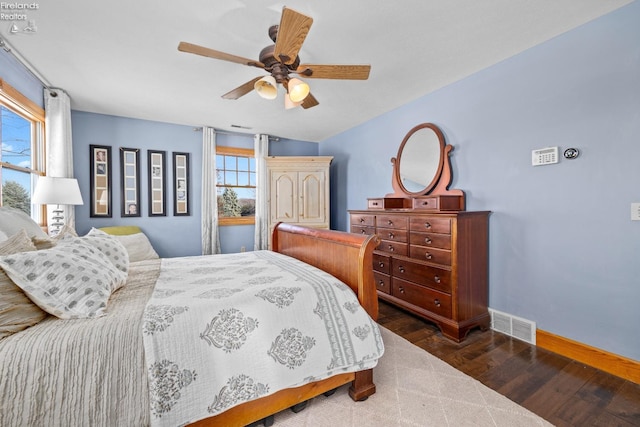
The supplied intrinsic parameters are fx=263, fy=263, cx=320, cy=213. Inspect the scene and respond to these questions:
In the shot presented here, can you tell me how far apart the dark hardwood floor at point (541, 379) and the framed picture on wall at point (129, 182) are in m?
4.02

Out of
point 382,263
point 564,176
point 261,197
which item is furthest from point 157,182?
point 564,176

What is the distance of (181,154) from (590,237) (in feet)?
16.1

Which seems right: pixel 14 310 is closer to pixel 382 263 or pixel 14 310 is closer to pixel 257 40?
pixel 257 40

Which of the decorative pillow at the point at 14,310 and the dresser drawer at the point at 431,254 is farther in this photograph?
the dresser drawer at the point at 431,254

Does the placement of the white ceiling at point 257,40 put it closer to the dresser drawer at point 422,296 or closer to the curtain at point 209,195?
the curtain at point 209,195

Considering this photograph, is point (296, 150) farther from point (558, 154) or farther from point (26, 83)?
point (558, 154)

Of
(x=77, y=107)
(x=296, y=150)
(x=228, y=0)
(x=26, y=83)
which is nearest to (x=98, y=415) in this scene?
(x=228, y=0)

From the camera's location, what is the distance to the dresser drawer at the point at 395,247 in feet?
8.92

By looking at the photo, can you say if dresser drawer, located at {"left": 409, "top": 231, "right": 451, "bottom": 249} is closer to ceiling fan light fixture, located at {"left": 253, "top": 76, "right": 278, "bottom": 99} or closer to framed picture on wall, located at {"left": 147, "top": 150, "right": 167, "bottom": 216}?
ceiling fan light fixture, located at {"left": 253, "top": 76, "right": 278, "bottom": 99}

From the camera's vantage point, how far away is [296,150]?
5.24 m

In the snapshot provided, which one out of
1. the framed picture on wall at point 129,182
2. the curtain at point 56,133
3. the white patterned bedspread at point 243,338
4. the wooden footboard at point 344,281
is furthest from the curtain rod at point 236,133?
the white patterned bedspread at point 243,338

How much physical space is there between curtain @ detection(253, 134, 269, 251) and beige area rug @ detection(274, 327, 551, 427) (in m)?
3.26

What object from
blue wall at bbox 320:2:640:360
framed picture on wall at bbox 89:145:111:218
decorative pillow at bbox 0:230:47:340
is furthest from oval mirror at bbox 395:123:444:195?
framed picture on wall at bbox 89:145:111:218

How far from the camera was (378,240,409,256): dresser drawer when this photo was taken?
272 cm
